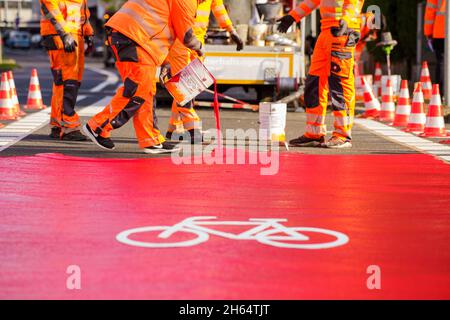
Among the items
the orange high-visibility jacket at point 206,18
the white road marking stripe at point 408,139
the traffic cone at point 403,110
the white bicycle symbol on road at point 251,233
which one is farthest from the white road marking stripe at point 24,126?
the white bicycle symbol on road at point 251,233

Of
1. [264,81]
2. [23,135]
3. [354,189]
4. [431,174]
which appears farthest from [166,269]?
[264,81]

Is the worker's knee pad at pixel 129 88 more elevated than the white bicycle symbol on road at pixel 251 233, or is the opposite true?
the worker's knee pad at pixel 129 88

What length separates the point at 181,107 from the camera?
13.2 m

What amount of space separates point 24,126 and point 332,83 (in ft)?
14.8

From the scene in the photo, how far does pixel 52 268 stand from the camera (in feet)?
20.8

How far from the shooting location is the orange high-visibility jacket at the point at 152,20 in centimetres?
1156

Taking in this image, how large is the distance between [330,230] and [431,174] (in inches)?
131

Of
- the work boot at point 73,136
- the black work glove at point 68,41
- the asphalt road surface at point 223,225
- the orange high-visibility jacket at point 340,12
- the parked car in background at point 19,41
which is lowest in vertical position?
the parked car in background at point 19,41

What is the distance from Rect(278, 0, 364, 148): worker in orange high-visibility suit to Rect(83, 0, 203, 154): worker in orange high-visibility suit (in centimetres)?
174

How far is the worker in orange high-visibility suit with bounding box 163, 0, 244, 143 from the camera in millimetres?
12898

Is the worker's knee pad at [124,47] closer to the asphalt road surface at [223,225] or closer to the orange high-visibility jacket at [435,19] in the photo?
the asphalt road surface at [223,225]

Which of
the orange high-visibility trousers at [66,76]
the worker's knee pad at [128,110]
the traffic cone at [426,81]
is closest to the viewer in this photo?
the worker's knee pad at [128,110]

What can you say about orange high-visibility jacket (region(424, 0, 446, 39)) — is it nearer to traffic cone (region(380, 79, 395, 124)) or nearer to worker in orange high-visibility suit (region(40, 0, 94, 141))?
traffic cone (region(380, 79, 395, 124))

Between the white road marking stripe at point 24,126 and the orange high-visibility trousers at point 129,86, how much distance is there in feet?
4.52
